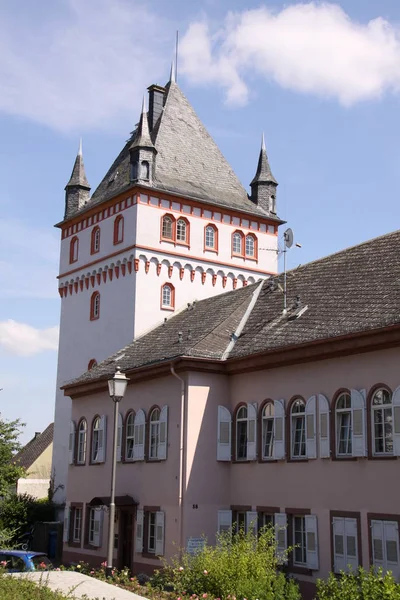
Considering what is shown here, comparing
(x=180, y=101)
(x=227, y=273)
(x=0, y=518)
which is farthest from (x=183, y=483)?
(x=180, y=101)

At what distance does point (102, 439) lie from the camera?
29516 millimetres

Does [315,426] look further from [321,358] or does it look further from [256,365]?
[256,365]

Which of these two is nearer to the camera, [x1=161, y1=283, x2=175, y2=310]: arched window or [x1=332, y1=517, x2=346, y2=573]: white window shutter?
[x1=332, y1=517, x2=346, y2=573]: white window shutter

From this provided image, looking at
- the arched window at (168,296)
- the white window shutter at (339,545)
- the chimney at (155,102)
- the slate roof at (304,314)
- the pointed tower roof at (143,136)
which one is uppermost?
the chimney at (155,102)

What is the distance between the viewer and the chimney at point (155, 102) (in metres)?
42.9

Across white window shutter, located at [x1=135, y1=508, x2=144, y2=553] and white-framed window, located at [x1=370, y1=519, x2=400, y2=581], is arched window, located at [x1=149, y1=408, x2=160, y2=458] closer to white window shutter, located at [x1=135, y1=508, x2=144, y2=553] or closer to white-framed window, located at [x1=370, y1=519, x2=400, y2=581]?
white window shutter, located at [x1=135, y1=508, x2=144, y2=553]

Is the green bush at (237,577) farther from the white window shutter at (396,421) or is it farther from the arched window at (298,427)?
the white window shutter at (396,421)

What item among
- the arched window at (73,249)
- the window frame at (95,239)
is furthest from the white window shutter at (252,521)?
the arched window at (73,249)

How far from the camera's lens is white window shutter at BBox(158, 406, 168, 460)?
25.3m

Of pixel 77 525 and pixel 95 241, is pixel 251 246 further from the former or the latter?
pixel 77 525

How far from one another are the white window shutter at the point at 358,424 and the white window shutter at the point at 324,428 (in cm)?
98

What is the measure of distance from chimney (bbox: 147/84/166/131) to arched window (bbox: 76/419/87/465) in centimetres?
1800

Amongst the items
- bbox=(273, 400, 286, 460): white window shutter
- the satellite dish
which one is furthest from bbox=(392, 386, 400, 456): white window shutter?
the satellite dish

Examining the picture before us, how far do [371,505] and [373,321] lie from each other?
4468mm
